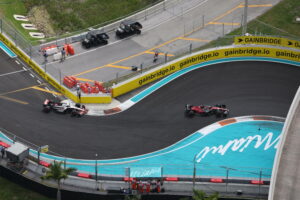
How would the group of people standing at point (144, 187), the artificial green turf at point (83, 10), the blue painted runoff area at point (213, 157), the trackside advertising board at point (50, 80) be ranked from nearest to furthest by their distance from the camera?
the group of people standing at point (144, 187) → the blue painted runoff area at point (213, 157) → the trackside advertising board at point (50, 80) → the artificial green turf at point (83, 10)

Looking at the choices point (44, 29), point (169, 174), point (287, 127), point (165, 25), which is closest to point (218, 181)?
point (169, 174)

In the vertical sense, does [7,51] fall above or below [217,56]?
above

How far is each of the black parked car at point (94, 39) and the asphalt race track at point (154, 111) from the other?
8877 mm

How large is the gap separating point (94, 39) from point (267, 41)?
20853mm

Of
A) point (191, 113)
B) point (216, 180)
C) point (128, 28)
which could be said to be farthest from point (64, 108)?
point (216, 180)

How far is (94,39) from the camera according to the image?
75.1m

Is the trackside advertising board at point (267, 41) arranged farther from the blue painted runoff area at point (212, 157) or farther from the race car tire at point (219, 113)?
the blue painted runoff area at point (212, 157)

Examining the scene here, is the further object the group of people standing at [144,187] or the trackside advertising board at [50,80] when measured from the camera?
the trackside advertising board at [50,80]

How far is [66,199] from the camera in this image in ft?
177

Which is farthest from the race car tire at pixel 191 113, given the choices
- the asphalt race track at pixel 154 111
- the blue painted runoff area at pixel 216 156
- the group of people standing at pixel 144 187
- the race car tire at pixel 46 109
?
the race car tire at pixel 46 109

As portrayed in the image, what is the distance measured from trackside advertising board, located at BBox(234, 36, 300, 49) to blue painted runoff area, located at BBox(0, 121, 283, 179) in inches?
513

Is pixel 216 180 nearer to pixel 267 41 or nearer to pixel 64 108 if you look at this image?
pixel 64 108

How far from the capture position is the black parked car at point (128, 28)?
77.1 m

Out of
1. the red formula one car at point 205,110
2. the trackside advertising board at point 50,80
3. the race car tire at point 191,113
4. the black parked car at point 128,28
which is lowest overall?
the race car tire at point 191,113
